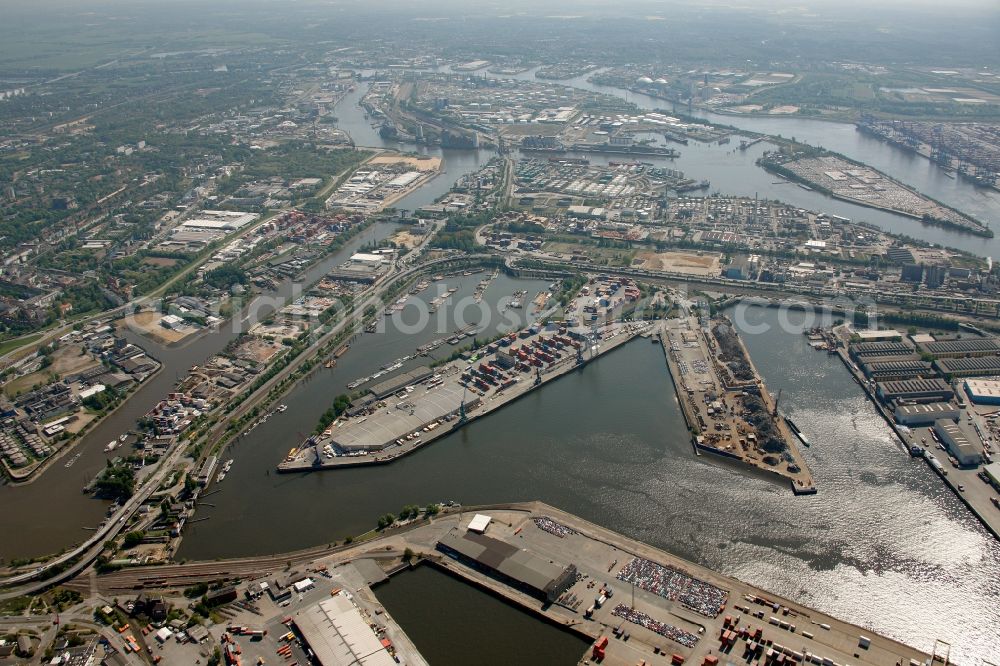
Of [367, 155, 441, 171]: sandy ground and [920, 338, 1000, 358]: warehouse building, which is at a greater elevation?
[367, 155, 441, 171]: sandy ground

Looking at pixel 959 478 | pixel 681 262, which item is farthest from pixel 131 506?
pixel 681 262

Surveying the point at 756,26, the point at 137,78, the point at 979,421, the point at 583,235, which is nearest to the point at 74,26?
the point at 137,78

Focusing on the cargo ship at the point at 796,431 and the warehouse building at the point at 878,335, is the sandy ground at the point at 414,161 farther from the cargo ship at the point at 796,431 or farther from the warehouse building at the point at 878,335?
the cargo ship at the point at 796,431

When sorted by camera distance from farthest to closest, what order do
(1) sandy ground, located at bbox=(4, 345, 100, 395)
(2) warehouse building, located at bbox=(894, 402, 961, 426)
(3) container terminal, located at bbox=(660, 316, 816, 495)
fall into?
(1) sandy ground, located at bbox=(4, 345, 100, 395), (2) warehouse building, located at bbox=(894, 402, 961, 426), (3) container terminal, located at bbox=(660, 316, 816, 495)

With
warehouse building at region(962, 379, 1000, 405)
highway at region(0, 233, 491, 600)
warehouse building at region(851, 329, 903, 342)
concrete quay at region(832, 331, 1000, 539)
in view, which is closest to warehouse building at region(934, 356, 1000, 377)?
warehouse building at region(962, 379, 1000, 405)

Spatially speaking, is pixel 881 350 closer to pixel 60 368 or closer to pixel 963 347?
pixel 963 347

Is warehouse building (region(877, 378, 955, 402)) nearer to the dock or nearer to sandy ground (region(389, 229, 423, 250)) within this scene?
the dock
